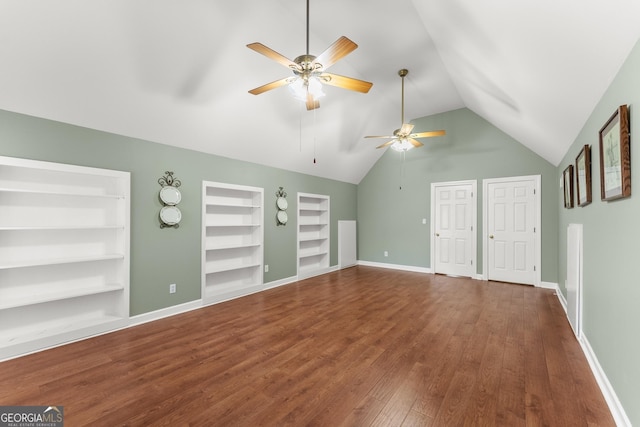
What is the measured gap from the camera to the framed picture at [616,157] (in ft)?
4.99

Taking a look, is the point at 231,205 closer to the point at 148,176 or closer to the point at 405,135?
the point at 148,176

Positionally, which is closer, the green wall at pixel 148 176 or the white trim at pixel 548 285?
the green wall at pixel 148 176

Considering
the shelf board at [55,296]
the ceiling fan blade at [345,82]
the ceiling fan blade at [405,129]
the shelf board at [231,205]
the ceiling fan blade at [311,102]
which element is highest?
the ceiling fan blade at [405,129]

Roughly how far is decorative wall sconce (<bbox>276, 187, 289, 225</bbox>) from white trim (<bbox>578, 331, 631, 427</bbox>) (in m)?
4.40

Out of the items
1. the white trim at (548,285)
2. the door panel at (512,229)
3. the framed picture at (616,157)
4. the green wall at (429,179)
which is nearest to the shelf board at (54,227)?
the framed picture at (616,157)

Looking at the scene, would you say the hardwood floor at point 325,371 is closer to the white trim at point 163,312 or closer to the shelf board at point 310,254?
the white trim at point 163,312

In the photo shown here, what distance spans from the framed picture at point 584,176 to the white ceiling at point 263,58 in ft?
1.19

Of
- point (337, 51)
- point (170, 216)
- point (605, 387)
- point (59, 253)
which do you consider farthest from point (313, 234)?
point (605, 387)

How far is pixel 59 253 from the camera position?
2916mm

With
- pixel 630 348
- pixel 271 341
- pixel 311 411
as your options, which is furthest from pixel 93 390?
pixel 630 348

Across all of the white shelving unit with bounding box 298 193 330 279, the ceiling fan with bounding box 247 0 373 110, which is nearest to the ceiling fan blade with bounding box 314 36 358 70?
the ceiling fan with bounding box 247 0 373 110

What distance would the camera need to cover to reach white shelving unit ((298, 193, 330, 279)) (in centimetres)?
605

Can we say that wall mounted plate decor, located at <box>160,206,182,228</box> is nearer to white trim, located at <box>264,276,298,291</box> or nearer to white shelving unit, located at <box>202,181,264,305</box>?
white shelving unit, located at <box>202,181,264,305</box>

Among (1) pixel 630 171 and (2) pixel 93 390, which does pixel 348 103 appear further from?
(2) pixel 93 390
